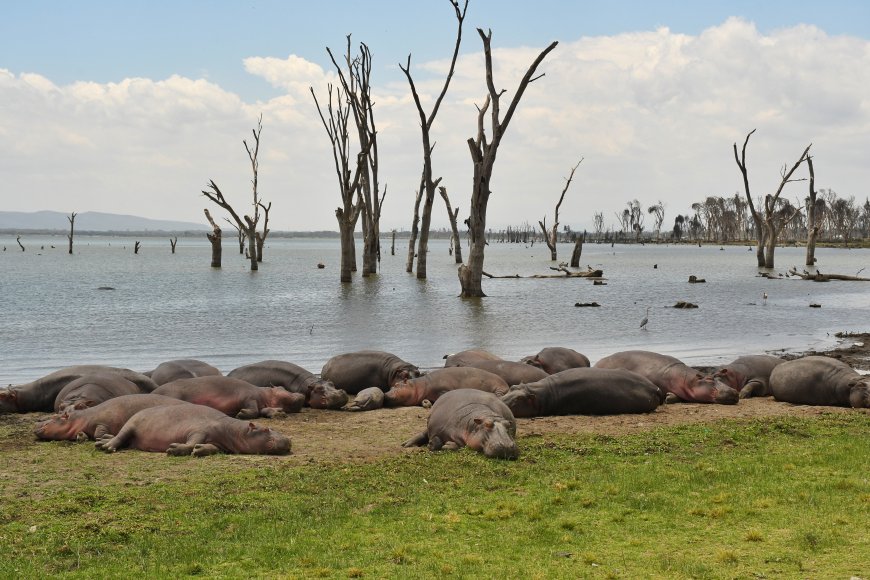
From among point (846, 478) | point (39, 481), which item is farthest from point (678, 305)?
point (39, 481)

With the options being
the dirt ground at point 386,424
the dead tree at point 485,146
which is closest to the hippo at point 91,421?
the dirt ground at point 386,424

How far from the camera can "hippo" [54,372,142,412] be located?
413 inches

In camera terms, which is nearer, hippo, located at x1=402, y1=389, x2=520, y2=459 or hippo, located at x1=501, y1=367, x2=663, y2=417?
hippo, located at x1=402, y1=389, x2=520, y2=459

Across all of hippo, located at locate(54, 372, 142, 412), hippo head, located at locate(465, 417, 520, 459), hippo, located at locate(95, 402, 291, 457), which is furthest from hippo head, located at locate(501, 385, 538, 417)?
hippo, located at locate(54, 372, 142, 412)

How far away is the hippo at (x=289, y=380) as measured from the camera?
11703mm

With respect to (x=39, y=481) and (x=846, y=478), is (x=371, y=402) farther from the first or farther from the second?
(x=846, y=478)

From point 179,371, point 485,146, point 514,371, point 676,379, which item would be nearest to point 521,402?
point 514,371

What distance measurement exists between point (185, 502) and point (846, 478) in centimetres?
537

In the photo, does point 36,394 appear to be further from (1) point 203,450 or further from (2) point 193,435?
(1) point 203,450

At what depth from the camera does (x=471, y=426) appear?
8.81 metres

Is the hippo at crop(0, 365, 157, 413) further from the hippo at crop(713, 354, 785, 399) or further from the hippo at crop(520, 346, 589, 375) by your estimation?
the hippo at crop(713, 354, 785, 399)

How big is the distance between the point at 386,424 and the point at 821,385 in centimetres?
602

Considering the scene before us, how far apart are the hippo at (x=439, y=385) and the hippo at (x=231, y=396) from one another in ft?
4.85

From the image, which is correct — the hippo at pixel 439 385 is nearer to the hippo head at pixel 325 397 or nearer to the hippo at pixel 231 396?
the hippo head at pixel 325 397
